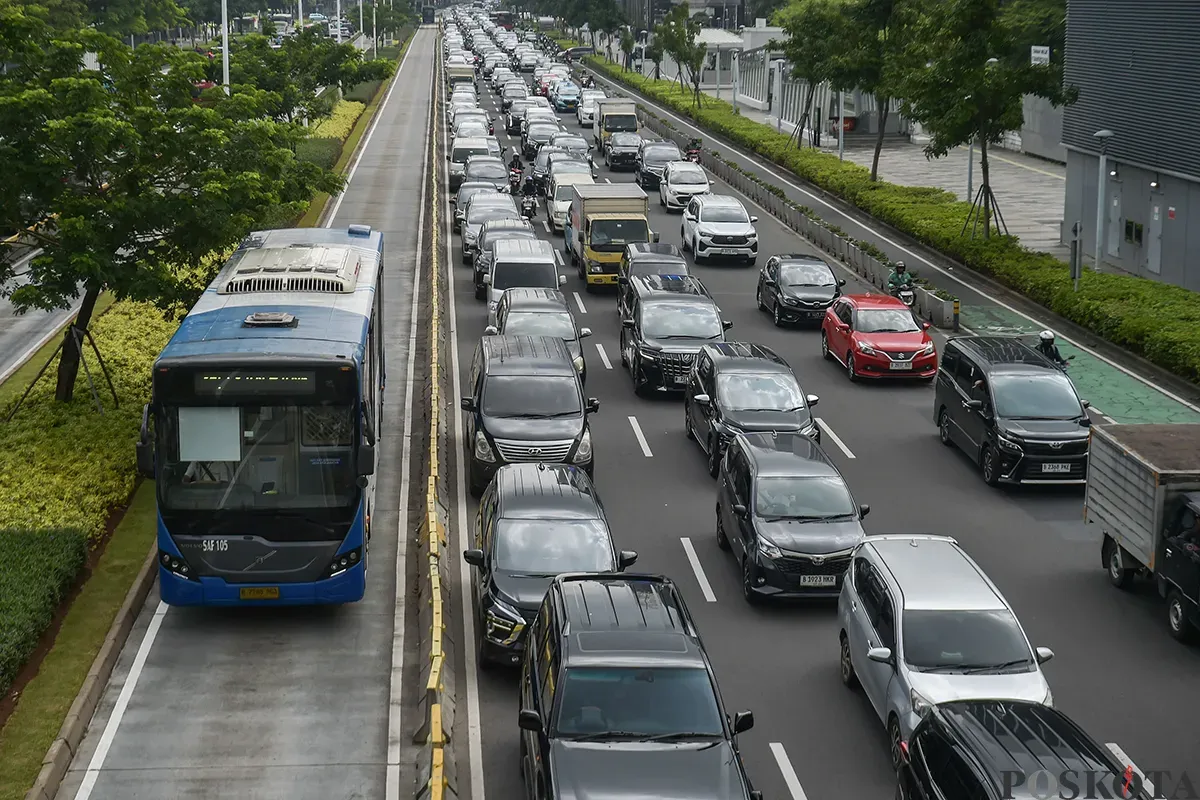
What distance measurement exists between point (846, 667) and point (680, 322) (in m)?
14.4

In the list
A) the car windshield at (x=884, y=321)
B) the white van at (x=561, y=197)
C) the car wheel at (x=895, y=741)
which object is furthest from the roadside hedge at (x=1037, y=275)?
the car wheel at (x=895, y=741)

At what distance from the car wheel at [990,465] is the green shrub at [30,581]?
13.6 m

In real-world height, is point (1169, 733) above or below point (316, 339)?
below

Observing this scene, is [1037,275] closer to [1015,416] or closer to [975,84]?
[975,84]

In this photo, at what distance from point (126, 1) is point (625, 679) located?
110930 millimetres

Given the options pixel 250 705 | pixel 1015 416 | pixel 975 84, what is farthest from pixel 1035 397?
pixel 975 84

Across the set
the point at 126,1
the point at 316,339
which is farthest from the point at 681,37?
the point at 316,339

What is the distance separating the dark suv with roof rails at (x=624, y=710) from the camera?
484 inches

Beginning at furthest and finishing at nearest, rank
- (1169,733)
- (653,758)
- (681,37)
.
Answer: (681,37), (1169,733), (653,758)

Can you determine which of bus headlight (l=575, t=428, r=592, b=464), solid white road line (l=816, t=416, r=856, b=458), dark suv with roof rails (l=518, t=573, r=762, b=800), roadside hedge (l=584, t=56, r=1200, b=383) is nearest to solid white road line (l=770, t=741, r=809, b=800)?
dark suv with roof rails (l=518, t=573, r=762, b=800)

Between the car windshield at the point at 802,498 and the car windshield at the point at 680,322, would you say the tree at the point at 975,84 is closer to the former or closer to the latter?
the car windshield at the point at 680,322

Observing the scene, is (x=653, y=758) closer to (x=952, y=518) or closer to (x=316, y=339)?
(x=316, y=339)

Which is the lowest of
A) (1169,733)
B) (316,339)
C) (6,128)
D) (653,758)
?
(1169,733)

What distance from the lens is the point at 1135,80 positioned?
40562 millimetres
